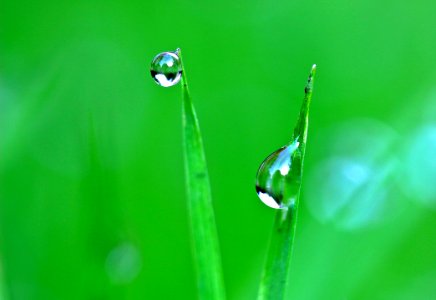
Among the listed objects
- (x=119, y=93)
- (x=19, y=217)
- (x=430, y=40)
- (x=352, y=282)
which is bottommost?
(x=352, y=282)

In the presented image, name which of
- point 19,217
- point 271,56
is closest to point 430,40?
point 271,56

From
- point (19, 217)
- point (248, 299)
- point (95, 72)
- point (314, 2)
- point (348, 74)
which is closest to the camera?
point (248, 299)

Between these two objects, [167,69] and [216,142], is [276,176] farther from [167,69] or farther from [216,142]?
[216,142]

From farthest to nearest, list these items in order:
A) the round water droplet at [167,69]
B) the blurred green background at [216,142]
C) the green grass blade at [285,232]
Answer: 1. the blurred green background at [216,142]
2. the round water droplet at [167,69]
3. the green grass blade at [285,232]

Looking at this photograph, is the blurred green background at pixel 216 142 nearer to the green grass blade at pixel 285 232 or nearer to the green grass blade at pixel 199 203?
the green grass blade at pixel 199 203

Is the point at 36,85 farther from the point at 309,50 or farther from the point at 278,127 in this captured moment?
the point at 309,50

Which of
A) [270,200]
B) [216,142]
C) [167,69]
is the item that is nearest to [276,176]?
[270,200]

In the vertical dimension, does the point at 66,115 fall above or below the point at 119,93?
below

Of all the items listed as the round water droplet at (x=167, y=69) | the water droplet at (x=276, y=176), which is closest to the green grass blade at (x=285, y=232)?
the water droplet at (x=276, y=176)
